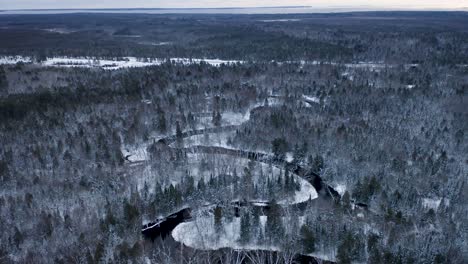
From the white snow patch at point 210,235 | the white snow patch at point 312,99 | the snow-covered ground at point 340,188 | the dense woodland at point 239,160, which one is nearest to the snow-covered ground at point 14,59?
the dense woodland at point 239,160

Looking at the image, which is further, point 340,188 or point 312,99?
point 312,99

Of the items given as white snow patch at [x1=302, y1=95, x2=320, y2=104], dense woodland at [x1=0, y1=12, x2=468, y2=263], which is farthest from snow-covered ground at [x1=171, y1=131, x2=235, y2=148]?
white snow patch at [x1=302, y1=95, x2=320, y2=104]

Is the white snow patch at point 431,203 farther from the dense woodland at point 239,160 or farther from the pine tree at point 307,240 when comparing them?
the pine tree at point 307,240

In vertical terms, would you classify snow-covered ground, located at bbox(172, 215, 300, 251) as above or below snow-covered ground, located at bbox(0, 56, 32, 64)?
below

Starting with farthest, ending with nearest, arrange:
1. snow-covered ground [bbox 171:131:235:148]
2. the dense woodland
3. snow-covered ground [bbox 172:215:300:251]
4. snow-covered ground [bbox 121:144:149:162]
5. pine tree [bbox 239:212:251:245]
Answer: snow-covered ground [bbox 171:131:235:148]
snow-covered ground [bbox 121:144:149:162]
pine tree [bbox 239:212:251:245]
snow-covered ground [bbox 172:215:300:251]
the dense woodland

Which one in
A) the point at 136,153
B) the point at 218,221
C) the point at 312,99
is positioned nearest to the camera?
the point at 218,221

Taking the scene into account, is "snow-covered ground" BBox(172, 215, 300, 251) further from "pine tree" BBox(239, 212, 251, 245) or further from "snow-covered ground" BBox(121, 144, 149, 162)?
"snow-covered ground" BBox(121, 144, 149, 162)

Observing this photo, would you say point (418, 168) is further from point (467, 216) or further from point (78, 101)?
point (78, 101)

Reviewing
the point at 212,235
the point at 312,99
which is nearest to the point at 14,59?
the point at 312,99

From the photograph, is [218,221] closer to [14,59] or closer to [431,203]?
[431,203]
